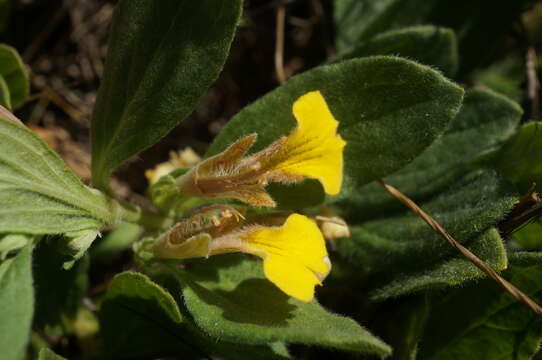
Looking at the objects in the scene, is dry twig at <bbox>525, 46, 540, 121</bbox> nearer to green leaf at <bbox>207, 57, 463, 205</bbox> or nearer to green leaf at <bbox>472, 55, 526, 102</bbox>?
green leaf at <bbox>472, 55, 526, 102</bbox>

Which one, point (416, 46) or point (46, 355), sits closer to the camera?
point (46, 355)

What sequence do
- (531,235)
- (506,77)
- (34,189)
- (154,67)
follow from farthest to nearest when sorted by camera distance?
(506,77)
(531,235)
(154,67)
(34,189)

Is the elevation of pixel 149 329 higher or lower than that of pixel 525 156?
lower

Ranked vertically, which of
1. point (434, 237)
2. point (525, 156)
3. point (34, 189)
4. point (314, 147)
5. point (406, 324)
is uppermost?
point (34, 189)

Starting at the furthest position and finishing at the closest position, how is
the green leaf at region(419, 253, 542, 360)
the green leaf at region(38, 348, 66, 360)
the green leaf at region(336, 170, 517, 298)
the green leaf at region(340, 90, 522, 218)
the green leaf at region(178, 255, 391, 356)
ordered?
the green leaf at region(340, 90, 522, 218) < the green leaf at region(419, 253, 542, 360) < the green leaf at region(336, 170, 517, 298) < the green leaf at region(38, 348, 66, 360) < the green leaf at region(178, 255, 391, 356)

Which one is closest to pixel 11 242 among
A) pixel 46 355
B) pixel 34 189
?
pixel 34 189

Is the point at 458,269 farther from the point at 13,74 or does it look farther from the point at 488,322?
the point at 13,74

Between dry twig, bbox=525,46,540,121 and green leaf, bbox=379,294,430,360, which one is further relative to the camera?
dry twig, bbox=525,46,540,121

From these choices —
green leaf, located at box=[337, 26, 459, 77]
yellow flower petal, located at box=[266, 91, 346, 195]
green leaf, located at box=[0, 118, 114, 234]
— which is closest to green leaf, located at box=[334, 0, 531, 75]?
green leaf, located at box=[337, 26, 459, 77]
